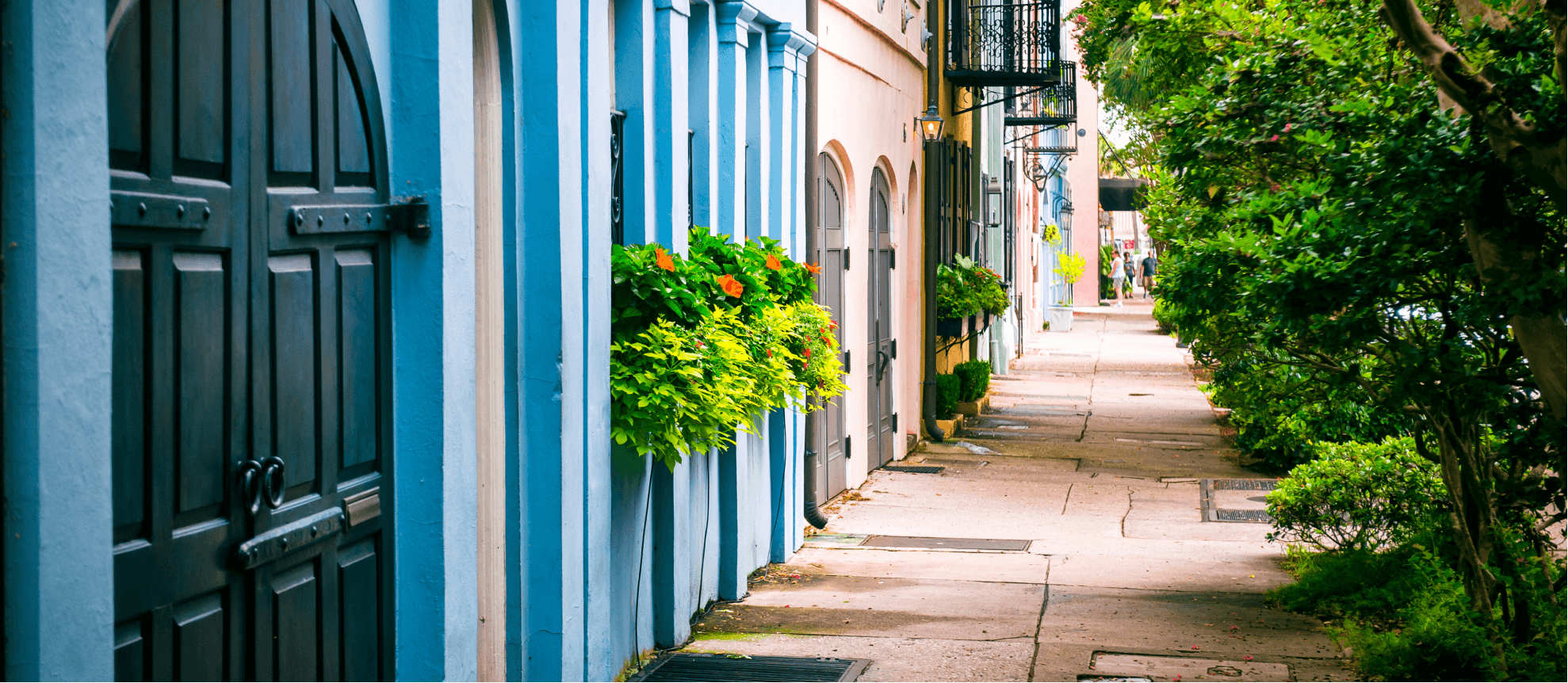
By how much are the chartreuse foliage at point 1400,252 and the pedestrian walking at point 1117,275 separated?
45800 millimetres

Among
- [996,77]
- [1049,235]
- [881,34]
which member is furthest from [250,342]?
[1049,235]

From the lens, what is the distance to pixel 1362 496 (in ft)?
23.7

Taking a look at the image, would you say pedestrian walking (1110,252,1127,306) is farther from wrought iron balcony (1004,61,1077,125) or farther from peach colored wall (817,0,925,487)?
peach colored wall (817,0,925,487)

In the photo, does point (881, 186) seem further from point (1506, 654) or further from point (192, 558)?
point (192, 558)

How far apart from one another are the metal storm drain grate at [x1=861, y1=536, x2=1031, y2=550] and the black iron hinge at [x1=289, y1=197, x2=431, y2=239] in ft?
18.0

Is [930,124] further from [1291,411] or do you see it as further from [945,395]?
[1291,411]

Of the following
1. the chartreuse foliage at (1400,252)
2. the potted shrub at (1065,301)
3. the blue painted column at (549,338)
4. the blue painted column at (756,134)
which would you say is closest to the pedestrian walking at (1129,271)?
the potted shrub at (1065,301)

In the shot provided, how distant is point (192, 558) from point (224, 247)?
745 mm

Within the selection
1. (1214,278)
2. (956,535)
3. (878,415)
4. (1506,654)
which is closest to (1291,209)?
(1214,278)

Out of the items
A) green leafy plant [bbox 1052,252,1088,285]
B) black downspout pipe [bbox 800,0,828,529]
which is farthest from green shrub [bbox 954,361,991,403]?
green leafy plant [bbox 1052,252,1088,285]

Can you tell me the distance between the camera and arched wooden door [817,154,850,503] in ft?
32.9

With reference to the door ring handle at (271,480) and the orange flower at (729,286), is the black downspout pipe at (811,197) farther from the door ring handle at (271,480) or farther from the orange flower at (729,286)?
the door ring handle at (271,480)

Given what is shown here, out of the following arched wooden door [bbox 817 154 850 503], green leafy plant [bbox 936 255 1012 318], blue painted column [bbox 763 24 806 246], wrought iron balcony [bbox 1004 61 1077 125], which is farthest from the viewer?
wrought iron balcony [bbox 1004 61 1077 125]

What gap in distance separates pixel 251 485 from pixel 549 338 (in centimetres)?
181
